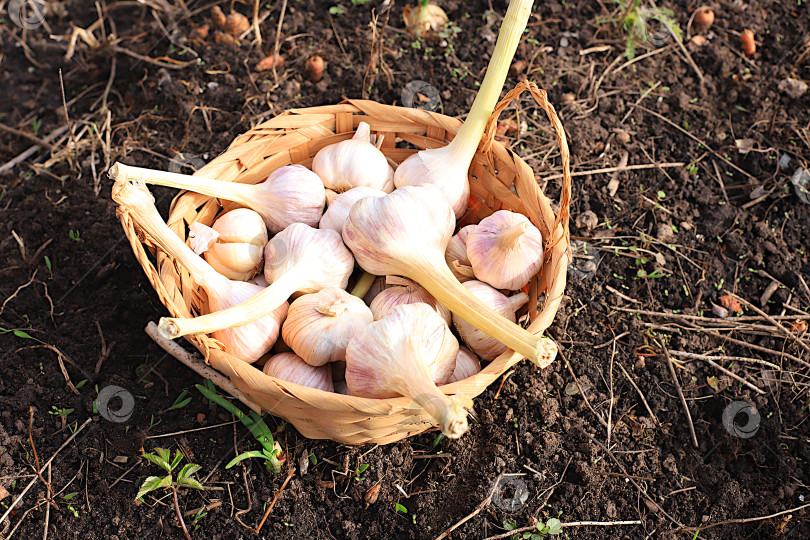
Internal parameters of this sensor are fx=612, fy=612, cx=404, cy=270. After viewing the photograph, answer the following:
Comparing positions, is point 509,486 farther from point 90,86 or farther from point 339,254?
point 90,86

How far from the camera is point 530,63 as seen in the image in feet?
7.21

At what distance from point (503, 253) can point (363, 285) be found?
363mm

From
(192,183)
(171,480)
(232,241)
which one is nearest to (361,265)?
(232,241)

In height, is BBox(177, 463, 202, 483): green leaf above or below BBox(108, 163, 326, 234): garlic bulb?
below

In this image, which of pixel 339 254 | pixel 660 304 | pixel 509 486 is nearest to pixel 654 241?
pixel 660 304

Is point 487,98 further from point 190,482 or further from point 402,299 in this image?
point 190,482

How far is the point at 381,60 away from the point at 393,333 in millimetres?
1203

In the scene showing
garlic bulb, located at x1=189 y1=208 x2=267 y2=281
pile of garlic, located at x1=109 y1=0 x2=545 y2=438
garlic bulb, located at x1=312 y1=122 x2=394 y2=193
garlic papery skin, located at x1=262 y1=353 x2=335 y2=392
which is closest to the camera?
pile of garlic, located at x1=109 y1=0 x2=545 y2=438

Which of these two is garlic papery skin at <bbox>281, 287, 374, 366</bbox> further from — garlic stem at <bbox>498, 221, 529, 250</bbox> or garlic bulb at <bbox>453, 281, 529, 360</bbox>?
garlic stem at <bbox>498, 221, 529, 250</bbox>

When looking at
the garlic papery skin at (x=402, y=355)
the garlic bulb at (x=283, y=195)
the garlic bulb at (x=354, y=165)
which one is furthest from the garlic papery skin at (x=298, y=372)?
the garlic bulb at (x=354, y=165)

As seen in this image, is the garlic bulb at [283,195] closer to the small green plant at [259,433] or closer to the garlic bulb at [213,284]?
the garlic bulb at [213,284]

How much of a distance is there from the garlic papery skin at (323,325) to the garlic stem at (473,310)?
17cm

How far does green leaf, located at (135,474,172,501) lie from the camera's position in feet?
4.56

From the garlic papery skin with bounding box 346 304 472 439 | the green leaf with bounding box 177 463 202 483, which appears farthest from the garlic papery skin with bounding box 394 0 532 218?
the green leaf with bounding box 177 463 202 483
